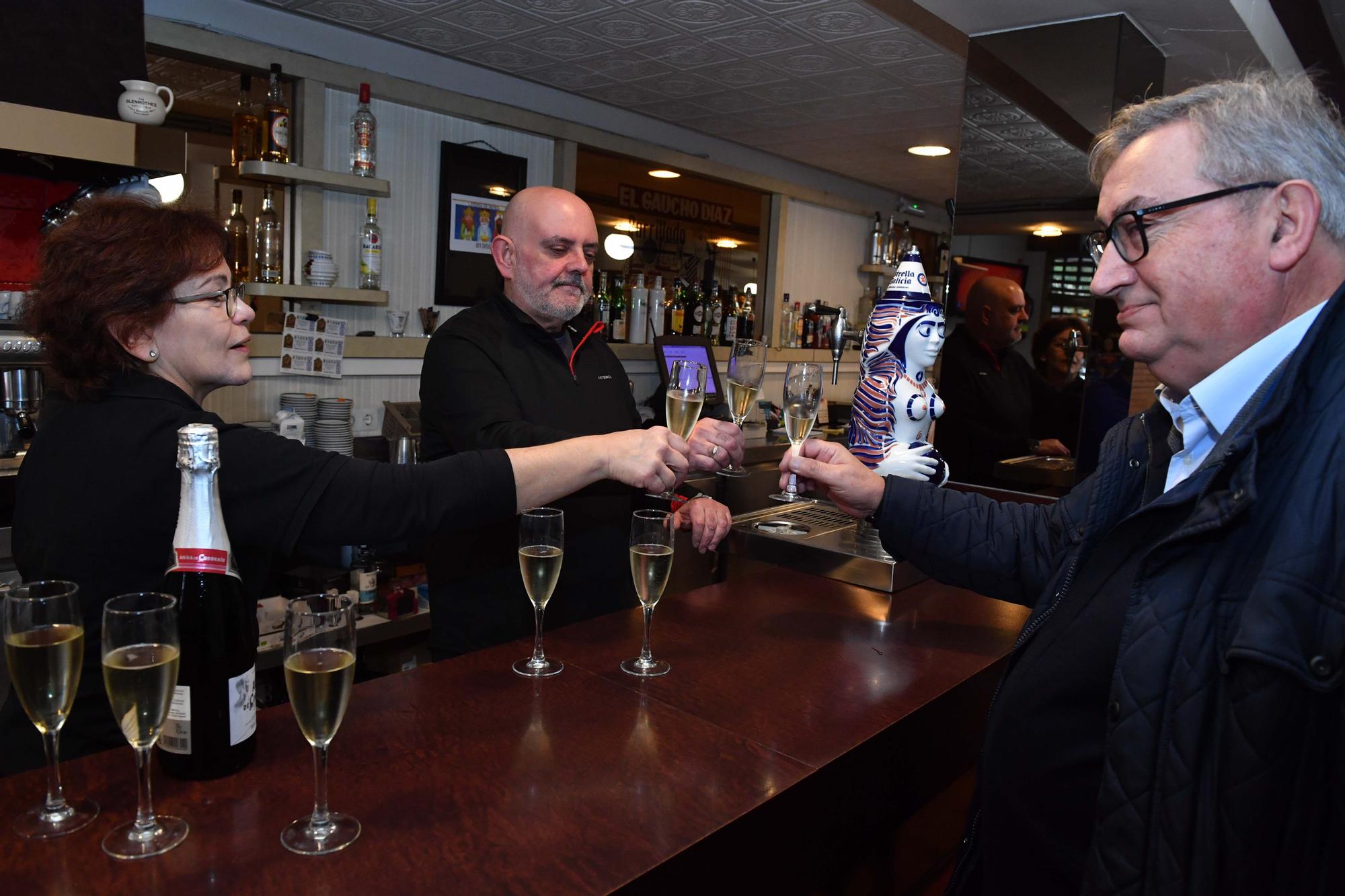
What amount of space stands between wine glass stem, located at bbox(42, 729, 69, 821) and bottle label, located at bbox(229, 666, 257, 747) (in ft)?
0.54

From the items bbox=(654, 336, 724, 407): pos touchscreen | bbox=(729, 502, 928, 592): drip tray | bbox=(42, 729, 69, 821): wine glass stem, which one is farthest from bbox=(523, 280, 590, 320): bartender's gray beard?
bbox=(654, 336, 724, 407): pos touchscreen

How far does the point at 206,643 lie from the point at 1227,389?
1.29 metres

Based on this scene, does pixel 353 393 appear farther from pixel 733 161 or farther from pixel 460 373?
pixel 733 161

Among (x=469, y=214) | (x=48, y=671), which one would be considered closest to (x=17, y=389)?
(x=469, y=214)

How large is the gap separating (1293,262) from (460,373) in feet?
5.55

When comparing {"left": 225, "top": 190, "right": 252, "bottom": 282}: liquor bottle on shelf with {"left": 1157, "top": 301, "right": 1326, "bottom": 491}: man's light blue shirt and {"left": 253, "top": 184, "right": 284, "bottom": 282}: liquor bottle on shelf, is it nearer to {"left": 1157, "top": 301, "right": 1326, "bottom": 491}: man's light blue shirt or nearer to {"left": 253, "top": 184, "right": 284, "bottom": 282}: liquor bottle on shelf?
{"left": 253, "top": 184, "right": 284, "bottom": 282}: liquor bottle on shelf

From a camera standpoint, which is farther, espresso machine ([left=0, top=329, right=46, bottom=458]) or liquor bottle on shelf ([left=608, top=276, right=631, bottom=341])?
liquor bottle on shelf ([left=608, top=276, right=631, bottom=341])

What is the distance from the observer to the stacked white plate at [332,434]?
3.50m

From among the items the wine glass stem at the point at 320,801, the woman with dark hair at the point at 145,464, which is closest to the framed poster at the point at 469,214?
the woman with dark hair at the point at 145,464

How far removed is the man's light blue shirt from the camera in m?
1.08

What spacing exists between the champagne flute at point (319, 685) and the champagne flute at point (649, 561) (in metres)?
0.52

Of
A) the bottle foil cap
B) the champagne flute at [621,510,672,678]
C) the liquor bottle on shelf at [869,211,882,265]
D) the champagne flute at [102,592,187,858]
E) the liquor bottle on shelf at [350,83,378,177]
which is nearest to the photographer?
the champagne flute at [102,592,187,858]

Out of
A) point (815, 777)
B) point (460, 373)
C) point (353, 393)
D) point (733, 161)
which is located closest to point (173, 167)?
point (353, 393)

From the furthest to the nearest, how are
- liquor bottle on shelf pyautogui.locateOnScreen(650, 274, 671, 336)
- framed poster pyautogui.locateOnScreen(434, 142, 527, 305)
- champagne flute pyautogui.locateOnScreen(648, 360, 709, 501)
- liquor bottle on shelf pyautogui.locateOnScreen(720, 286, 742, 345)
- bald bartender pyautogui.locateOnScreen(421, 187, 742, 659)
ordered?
liquor bottle on shelf pyautogui.locateOnScreen(720, 286, 742, 345), liquor bottle on shelf pyautogui.locateOnScreen(650, 274, 671, 336), framed poster pyautogui.locateOnScreen(434, 142, 527, 305), bald bartender pyautogui.locateOnScreen(421, 187, 742, 659), champagne flute pyautogui.locateOnScreen(648, 360, 709, 501)
